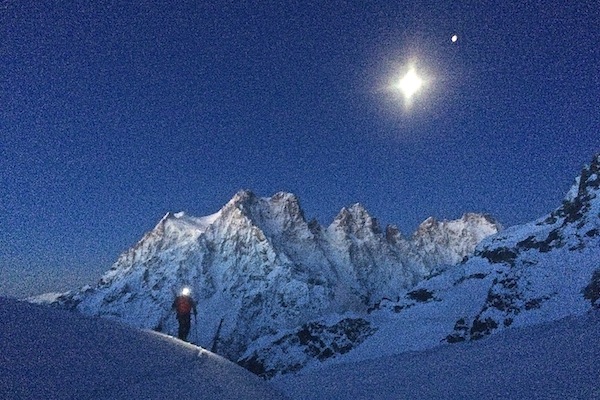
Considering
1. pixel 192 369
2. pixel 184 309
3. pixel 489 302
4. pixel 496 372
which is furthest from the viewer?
pixel 489 302

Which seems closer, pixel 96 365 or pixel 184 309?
pixel 96 365

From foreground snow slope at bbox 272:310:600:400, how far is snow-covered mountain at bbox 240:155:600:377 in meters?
134

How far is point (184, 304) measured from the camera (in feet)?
36.4

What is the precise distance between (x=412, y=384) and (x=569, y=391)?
2.44 m

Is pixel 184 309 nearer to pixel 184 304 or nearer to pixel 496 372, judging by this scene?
pixel 184 304


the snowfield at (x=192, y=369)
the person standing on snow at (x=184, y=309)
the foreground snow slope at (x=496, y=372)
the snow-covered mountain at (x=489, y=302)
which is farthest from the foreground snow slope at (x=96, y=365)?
the snow-covered mountain at (x=489, y=302)

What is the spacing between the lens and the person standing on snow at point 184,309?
1081 cm

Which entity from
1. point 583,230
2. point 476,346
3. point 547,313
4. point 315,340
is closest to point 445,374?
point 476,346

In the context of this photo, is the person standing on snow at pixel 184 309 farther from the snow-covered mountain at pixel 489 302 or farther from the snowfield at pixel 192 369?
the snow-covered mountain at pixel 489 302

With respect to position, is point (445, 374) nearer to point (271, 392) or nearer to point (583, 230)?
point (271, 392)

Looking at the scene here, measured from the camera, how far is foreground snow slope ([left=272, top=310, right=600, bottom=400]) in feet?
15.3

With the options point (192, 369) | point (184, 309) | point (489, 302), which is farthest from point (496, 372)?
point (489, 302)

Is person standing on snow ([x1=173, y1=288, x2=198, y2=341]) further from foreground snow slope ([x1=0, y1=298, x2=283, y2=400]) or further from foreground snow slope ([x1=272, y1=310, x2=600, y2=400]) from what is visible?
foreground snow slope ([x1=0, y1=298, x2=283, y2=400])

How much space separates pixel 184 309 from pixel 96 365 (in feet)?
26.7
